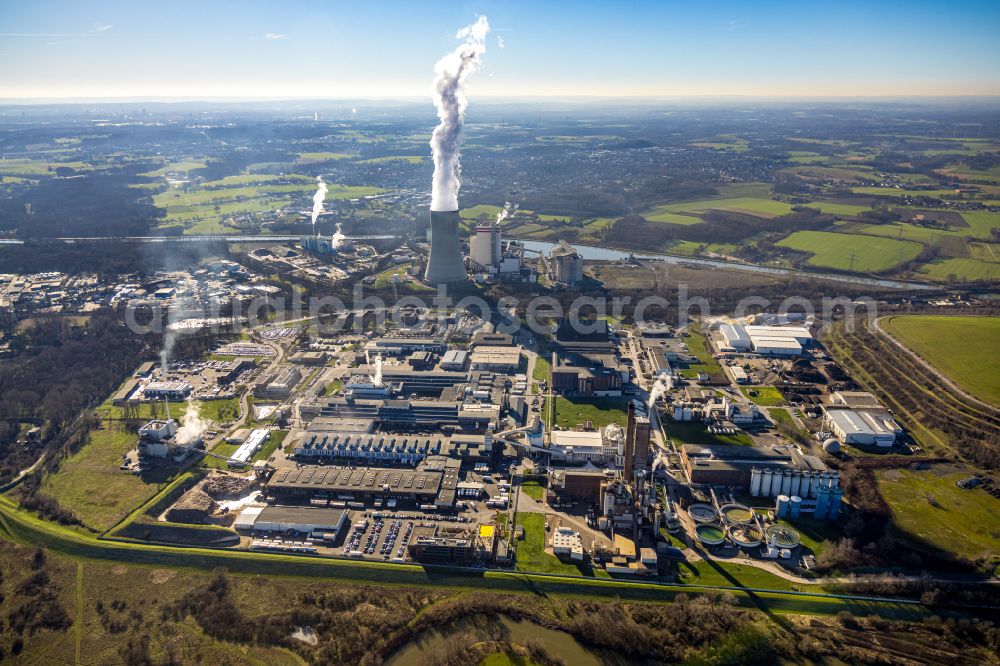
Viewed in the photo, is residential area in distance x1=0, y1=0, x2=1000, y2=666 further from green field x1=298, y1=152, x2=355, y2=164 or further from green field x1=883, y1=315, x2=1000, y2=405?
green field x1=298, y1=152, x2=355, y2=164

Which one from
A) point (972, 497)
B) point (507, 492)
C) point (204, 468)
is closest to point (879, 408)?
point (972, 497)

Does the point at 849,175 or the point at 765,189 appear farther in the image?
the point at 849,175

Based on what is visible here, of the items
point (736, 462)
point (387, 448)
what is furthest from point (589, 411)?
point (387, 448)

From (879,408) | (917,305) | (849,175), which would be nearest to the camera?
(879,408)

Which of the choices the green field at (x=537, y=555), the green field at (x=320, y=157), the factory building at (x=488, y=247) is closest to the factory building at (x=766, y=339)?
the factory building at (x=488, y=247)

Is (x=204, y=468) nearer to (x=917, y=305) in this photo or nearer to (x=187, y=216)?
(x=917, y=305)

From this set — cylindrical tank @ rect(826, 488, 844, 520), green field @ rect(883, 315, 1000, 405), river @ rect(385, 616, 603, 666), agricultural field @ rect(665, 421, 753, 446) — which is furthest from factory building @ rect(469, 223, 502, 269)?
river @ rect(385, 616, 603, 666)

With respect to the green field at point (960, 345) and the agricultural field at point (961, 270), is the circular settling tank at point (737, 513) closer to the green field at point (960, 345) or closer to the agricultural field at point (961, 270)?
the green field at point (960, 345)

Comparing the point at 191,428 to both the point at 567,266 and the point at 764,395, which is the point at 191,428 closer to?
the point at 764,395
